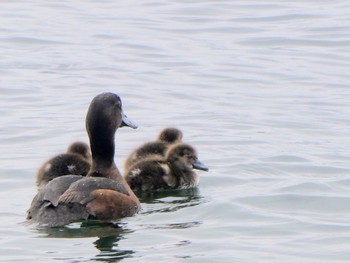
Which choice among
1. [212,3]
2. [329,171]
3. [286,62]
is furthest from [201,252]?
[212,3]

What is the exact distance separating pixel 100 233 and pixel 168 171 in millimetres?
1846

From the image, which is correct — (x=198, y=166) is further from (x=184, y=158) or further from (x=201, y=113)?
(x=201, y=113)

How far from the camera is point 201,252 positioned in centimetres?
1114

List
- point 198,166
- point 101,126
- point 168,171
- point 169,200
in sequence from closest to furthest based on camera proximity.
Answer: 1. point 101,126
2. point 169,200
3. point 168,171
4. point 198,166

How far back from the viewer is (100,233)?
11.6 m

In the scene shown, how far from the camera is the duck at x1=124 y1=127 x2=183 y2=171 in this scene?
1360 centimetres

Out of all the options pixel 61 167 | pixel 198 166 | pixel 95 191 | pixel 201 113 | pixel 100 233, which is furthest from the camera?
pixel 201 113

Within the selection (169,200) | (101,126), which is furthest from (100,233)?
(169,200)

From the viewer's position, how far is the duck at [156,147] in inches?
535

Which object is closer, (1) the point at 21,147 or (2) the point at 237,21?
(1) the point at 21,147

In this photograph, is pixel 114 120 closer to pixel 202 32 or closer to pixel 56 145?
pixel 56 145

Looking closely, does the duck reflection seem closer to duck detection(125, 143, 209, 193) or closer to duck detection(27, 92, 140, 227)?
duck detection(27, 92, 140, 227)

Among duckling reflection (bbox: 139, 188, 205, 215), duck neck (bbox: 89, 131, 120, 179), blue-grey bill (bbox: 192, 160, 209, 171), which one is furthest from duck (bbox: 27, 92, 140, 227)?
blue-grey bill (bbox: 192, 160, 209, 171)

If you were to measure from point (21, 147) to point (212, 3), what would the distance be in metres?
11.6
